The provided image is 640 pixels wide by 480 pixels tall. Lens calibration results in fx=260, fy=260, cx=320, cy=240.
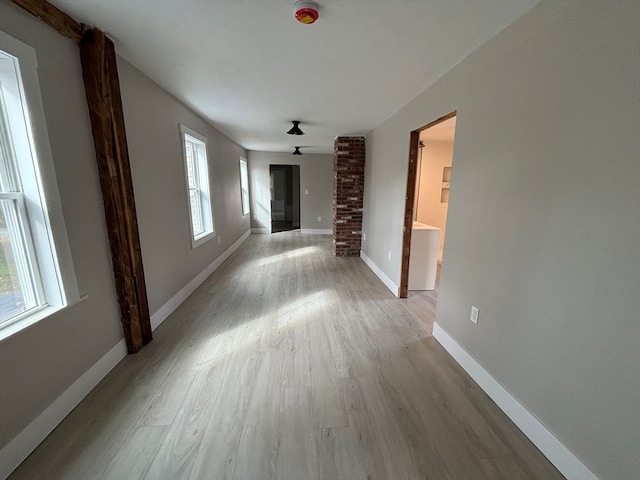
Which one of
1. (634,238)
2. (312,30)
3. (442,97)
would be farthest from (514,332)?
(312,30)

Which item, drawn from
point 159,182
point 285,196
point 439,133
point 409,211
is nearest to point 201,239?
point 159,182

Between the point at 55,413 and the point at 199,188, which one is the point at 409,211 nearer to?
the point at 199,188

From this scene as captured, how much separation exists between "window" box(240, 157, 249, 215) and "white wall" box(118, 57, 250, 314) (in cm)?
261

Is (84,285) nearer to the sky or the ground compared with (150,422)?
nearer to the sky

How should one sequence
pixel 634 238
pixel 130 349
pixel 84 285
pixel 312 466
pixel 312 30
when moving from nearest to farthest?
pixel 634 238 → pixel 312 466 → pixel 312 30 → pixel 84 285 → pixel 130 349

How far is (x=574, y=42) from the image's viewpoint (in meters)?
1.14

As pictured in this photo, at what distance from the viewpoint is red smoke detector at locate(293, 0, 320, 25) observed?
51.5 inches

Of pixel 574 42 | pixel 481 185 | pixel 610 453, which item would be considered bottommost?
pixel 610 453

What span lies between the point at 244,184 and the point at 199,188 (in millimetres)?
3020

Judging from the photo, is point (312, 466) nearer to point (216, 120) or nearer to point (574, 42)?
point (574, 42)

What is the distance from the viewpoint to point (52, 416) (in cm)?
142

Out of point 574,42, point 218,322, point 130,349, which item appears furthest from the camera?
point 218,322

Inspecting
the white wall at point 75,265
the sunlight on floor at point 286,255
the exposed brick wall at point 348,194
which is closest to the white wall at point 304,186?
the sunlight on floor at point 286,255

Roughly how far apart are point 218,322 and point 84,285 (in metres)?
1.17
